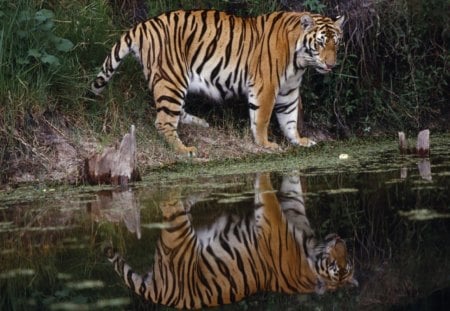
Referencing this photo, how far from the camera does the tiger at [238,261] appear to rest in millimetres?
4664

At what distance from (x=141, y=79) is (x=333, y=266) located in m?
5.92

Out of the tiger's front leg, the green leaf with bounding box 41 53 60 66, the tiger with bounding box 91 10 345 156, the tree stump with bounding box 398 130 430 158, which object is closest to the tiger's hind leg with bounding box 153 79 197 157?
the tiger with bounding box 91 10 345 156

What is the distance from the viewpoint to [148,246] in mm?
5590

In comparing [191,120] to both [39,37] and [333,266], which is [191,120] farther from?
[333,266]

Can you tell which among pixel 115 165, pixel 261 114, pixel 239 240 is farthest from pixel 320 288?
pixel 261 114

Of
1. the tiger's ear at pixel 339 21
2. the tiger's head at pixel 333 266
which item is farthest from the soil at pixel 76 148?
the tiger's head at pixel 333 266

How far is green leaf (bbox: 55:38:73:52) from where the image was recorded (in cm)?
928

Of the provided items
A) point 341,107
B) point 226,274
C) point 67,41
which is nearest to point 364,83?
point 341,107

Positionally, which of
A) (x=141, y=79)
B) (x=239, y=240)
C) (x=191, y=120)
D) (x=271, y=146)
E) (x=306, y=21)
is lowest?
(x=239, y=240)

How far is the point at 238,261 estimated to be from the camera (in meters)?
5.21

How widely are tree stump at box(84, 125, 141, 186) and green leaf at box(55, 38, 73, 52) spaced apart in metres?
1.76

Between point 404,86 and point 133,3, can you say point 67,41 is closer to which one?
point 133,3

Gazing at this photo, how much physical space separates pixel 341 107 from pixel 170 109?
2207 mm

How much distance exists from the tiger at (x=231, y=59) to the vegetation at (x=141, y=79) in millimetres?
322
